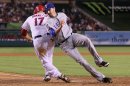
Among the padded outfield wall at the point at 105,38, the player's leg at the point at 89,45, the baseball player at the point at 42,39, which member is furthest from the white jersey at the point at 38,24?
the padded outfield wall at the point at 105,38

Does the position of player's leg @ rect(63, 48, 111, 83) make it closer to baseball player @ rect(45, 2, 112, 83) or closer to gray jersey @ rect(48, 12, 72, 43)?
baseball player @ rect(45, 2, 112, 83)

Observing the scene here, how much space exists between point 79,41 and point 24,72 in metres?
4.58

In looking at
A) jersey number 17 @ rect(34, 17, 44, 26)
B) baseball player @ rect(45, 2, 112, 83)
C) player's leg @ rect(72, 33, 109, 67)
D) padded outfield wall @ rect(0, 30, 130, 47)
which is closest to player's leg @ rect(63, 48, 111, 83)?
baseball player @ rect(45, 2, 112, 83)

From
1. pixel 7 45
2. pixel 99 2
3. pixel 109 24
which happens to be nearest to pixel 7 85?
pixel 7 45

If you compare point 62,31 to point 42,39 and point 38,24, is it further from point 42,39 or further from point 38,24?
point 38,24

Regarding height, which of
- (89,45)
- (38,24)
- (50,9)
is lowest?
(89,45)

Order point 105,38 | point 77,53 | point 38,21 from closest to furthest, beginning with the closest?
point 77,53
point 38,21
point 105,38

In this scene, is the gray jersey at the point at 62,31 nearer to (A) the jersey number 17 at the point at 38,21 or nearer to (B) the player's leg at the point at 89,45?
(B) the player's leg at the point at 89,45

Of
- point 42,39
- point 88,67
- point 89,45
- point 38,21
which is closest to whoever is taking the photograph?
point 89,45

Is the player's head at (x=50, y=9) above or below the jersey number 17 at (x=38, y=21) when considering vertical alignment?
above

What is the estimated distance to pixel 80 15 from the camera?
135ft

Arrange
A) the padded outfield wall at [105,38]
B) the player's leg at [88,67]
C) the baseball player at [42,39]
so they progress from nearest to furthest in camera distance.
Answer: the player's leg at [88,67] → the baseball player at [42,39] → the padded outfield wall at [105,38]

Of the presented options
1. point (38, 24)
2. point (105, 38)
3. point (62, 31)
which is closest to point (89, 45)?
point (62, 31)

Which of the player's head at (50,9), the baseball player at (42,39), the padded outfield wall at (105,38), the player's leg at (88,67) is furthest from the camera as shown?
the padded outfield wall at (105,38)
